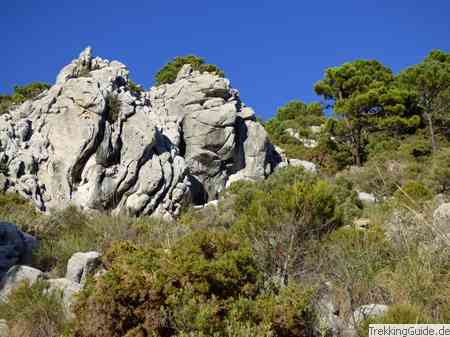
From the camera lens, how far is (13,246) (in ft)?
26.5

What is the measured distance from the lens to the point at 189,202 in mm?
18609

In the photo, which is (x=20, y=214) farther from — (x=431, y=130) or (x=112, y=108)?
(x=431, y=130)

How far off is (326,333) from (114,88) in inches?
681

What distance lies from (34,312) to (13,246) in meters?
3.28

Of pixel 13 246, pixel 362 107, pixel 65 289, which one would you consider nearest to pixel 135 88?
pixel 362 107

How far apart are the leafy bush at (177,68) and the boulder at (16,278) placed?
2461 centimetres

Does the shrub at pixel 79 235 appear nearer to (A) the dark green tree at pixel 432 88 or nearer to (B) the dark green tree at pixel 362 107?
(B) the dark green tree at pixel 362 107

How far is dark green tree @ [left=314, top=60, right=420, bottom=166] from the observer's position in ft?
82.3

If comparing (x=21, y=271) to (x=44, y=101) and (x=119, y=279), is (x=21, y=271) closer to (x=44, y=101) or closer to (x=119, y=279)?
(x=119, y=279)

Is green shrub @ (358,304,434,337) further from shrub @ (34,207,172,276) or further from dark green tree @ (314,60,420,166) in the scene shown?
dark green tree @ (314,60,420,166)

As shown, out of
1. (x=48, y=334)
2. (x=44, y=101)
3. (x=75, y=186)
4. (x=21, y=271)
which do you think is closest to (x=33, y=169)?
(x=75, y=186)

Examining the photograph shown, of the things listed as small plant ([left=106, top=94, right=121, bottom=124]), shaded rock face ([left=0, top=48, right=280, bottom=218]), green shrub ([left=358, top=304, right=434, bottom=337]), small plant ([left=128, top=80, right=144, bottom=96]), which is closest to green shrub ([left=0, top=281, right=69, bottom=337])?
green shrub ([left=358, top=304, right=434, bottom=337])

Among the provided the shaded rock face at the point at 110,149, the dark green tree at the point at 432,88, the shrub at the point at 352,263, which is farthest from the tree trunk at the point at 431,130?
the shrub at the point at 352,263

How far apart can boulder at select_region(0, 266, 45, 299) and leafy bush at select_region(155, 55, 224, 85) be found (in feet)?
80.7
